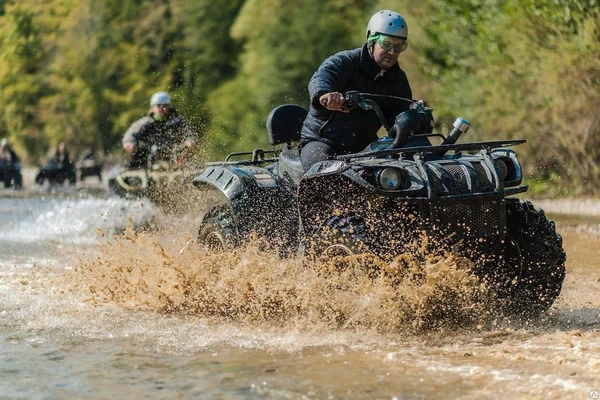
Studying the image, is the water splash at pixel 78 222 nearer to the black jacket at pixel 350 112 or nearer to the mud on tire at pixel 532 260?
the black jacket at pixel 350 112

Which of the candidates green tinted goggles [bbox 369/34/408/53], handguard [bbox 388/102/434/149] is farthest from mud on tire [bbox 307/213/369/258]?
green tinted goggles [bbox 369/34/408/53]

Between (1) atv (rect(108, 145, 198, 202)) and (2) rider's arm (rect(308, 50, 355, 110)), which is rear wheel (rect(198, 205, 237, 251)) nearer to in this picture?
(2) rider's arm (rect(308, 50, 355, 110))

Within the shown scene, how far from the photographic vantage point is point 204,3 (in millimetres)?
61469

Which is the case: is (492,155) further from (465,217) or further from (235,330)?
(235,330)

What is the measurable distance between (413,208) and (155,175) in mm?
8884

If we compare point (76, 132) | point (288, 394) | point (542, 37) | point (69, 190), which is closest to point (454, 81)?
point (542, 37)

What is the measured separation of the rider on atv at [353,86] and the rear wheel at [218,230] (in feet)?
2.82

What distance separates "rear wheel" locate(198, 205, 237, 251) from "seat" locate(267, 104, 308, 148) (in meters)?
0.65

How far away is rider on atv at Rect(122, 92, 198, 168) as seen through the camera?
16016 millimetres

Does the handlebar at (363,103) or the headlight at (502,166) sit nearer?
the headlight at (502,166)

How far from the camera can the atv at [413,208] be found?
732 cm

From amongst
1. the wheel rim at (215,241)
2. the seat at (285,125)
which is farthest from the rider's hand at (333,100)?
the wheel rim at (215,241)

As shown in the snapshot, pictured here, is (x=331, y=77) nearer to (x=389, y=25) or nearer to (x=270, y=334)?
(x=389, y=25)

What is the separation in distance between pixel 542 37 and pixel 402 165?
15719 mm
